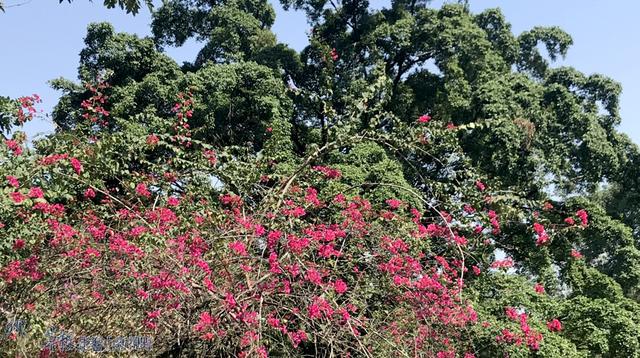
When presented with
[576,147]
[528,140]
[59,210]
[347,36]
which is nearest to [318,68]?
[347,36]

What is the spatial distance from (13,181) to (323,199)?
365cm

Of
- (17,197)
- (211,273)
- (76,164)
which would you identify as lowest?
(17,197)

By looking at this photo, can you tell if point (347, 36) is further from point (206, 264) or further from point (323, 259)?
point (206, 264)

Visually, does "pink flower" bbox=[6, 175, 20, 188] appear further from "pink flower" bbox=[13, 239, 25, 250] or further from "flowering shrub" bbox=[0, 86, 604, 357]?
"pink flower" bbox=[13, 239, 25, 250]

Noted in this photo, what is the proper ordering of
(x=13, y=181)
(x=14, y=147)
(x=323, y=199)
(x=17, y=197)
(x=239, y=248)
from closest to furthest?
1. (x=17, y=197)
2. (x=13, y=181)
3. (x=239, y=248)
4. (x=14, y=147)
5. (x=323, y=199)

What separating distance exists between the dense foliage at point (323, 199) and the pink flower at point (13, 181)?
0.14 ft

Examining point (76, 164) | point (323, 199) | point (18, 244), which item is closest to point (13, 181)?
point (76, 164)

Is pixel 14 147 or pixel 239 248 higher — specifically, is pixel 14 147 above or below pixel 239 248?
above

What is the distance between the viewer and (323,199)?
6.51 m

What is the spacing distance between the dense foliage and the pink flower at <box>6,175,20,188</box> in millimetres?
41

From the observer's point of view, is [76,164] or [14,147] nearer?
[76,164]

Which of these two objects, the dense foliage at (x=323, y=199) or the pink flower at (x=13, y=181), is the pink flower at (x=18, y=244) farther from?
the pink flower at (x=13, y=181)

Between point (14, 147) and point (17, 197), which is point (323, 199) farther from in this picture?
point (17, 197)

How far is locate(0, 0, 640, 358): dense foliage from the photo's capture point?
3967mm
